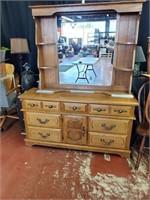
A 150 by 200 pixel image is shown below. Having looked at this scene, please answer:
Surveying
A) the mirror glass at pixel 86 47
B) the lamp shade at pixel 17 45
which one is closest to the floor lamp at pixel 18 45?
the lamp shade at pixel 17 45

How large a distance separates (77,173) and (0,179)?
2.56ft

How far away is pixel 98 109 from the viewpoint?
1.93 m

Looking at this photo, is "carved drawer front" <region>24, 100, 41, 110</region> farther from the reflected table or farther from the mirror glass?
the reflected table

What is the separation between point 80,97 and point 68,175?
2.77 feet

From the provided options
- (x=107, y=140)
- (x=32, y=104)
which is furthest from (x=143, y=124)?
(x=32, y=104)

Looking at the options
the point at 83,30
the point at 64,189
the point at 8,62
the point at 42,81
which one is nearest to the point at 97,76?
the point at 83,30

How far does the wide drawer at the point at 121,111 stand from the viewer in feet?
6.11

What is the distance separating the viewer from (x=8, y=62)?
2.94 meters

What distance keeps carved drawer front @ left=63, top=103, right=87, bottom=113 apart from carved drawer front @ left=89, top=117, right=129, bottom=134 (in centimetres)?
14

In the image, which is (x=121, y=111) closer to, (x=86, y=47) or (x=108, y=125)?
(x=108, y=125)

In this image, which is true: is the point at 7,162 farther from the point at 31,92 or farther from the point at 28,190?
the point at 31,92

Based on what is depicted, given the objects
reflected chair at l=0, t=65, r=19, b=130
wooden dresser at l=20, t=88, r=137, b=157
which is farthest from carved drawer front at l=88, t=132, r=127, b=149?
reflected chair at l=0, t=65, r=19, b=130

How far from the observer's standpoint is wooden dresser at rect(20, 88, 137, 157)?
6.27 ft

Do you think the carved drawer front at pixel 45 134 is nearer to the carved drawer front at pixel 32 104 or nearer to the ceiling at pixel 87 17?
the carved drawer front at pixel 32 104
